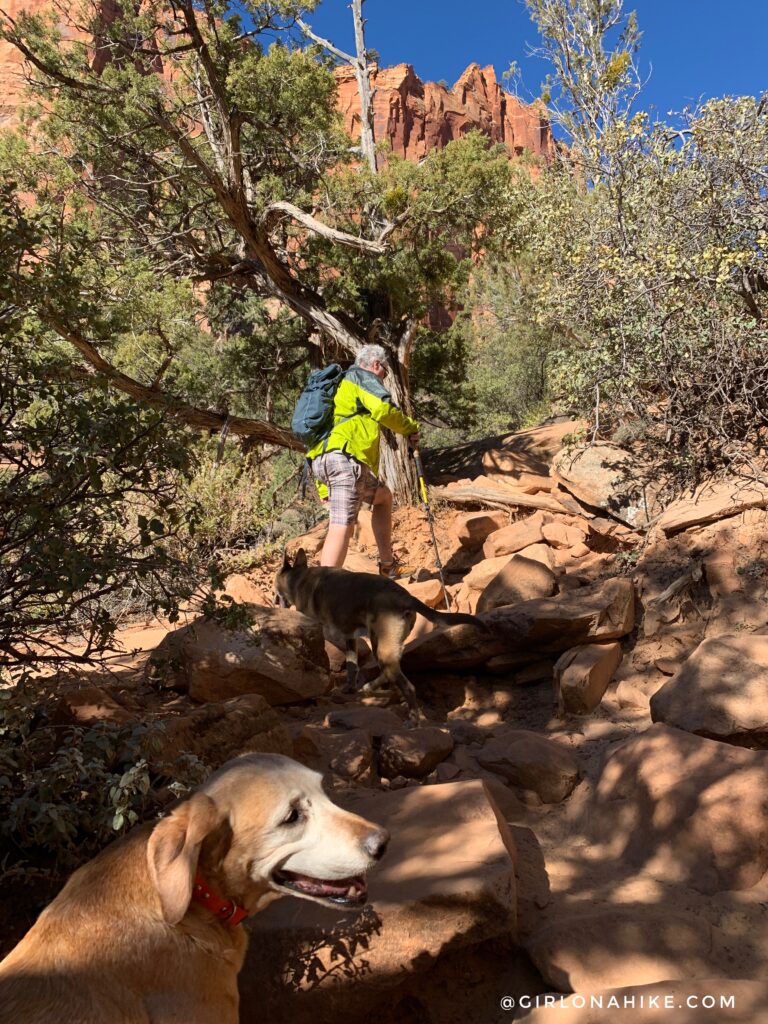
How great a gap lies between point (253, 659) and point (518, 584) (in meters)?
2.39

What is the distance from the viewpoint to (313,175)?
12.1m

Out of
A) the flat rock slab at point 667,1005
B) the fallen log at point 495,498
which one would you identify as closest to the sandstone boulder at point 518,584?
the fallen log at point 495,498

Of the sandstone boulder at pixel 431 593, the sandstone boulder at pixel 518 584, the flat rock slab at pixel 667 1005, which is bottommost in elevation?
the flat rock slab at pixel 667 1005

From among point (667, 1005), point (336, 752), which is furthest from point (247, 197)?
point (667, 1005)

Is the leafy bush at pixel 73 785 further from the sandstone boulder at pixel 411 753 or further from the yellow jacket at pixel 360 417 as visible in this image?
the yellow jacket at pixel 360 417

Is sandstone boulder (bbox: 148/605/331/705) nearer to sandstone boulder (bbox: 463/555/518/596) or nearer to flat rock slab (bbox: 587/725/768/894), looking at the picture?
sandstone boulder (bbox: 463/555/518/596)

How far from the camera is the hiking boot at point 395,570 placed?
7.15 m

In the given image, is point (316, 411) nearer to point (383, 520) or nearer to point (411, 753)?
point (383, 520)

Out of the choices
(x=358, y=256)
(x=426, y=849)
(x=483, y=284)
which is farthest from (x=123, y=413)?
(x=483, y=284)

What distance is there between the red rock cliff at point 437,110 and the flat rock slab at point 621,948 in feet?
218

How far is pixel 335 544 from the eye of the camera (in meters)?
6.22

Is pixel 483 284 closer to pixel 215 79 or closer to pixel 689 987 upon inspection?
pixel 215 79

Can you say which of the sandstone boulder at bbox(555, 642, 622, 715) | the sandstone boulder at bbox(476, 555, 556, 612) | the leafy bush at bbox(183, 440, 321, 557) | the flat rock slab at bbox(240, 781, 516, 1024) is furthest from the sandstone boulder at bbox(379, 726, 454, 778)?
the leafy bush at bbox(183, 440, 321, 557)

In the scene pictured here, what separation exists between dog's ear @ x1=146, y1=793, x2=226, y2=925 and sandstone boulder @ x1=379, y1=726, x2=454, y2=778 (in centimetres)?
219
